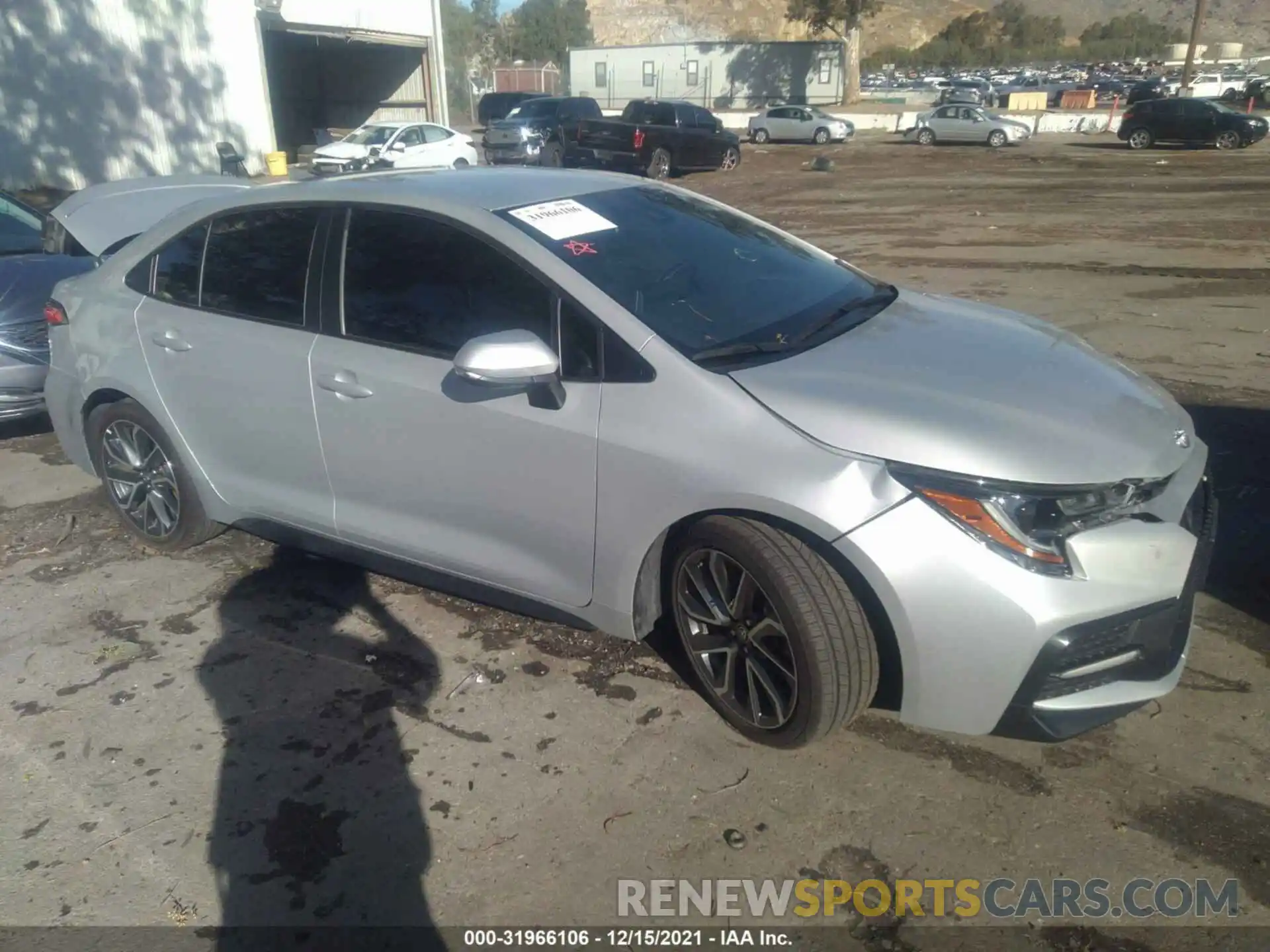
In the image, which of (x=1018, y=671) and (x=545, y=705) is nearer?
(x=1018, y=671)

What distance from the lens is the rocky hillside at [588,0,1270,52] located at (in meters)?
116

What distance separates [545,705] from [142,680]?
1498 millimetres

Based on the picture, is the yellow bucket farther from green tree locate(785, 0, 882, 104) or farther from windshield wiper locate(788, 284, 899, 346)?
green tree locate(785, 0, 882, 104)

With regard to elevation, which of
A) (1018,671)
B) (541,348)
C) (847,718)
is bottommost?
(847,718)

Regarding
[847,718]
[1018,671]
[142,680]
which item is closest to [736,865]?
[847,718]

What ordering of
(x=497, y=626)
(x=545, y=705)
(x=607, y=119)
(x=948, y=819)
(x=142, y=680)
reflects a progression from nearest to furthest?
(x=948, y=819), (x=545, y=705), (x=142, y=680), (x=497, y=626), (x=607, y=119)

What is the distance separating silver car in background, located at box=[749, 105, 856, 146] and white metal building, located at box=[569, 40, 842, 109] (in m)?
17.7

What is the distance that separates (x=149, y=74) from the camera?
75.4ft

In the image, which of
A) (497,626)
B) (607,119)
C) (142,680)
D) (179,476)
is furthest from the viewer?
(607,119)

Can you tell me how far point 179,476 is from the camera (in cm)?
436

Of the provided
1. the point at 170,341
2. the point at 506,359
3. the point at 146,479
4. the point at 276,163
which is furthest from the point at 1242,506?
the point at 276,163

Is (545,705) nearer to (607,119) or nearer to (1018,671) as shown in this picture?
(1018,671)

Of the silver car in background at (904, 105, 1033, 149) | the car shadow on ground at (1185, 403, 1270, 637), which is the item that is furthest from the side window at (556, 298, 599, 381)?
the silver car in background at (904, 105, 1033, 149)

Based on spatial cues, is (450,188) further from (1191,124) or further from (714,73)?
(714,73)
